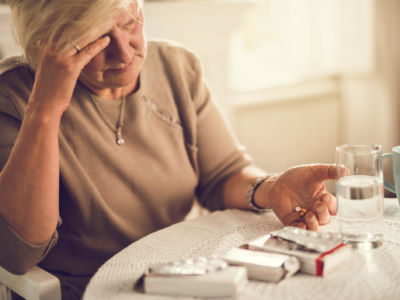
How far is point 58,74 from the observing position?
3.36ft

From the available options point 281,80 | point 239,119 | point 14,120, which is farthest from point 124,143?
point 281,80

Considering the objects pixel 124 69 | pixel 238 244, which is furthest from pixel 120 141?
pixel 238 244

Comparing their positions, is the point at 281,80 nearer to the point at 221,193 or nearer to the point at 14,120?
the point at 221,193

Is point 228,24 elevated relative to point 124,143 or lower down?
elevated

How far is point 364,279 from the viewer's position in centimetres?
77

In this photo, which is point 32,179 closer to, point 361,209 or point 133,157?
point 133,157

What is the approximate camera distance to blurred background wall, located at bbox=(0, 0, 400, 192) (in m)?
2.70

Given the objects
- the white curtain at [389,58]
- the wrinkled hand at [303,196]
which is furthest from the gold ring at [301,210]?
the white curtain at [389,58]

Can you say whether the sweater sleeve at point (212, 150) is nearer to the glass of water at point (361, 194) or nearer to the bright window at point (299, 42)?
the glass of water at point (361, 194)

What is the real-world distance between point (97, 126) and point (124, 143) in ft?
0.26

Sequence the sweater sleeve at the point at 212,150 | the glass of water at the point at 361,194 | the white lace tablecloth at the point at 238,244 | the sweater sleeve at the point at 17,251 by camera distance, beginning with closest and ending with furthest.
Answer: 1. the white lace tablecloth at the point at 238,244
2. the glass of water at the point at 361,194
3. the sweater sleeve at the point at 17,251
4. the sweater sleeve at the point at 212,150

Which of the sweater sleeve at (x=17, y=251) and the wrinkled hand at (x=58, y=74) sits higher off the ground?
the wrinkled hand at (x=58, y=74)

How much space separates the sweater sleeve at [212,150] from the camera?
4.53 feet

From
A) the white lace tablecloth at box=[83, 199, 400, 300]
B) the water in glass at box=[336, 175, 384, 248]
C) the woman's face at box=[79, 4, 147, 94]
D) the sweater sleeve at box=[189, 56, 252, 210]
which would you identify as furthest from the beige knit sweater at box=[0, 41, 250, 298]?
the water in glass at box=[336, 175, 384, 248]
